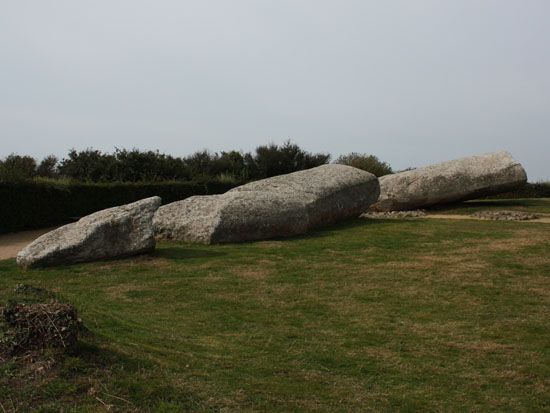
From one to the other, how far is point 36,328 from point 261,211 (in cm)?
938

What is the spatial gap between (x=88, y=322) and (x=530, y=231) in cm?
1071

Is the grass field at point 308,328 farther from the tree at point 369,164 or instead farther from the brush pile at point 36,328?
the tree at point 369,164

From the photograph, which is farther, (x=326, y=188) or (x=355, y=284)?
(x=326, y=188)

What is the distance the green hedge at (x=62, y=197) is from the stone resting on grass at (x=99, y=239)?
684cm

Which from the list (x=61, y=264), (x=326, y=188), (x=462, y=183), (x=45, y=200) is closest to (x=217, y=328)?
(x=61, y=264)

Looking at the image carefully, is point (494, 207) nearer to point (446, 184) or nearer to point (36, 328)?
point (446, 184)

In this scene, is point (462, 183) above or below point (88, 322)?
above

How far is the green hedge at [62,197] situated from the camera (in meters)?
17.9

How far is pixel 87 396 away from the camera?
434 cm

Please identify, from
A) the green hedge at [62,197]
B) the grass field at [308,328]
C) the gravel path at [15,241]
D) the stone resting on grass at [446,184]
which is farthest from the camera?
the stone resting on grass at [446,184]

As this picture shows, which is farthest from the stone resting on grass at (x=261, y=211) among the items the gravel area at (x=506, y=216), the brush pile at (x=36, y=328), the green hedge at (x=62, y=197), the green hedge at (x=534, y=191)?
the green hedge at (x=534, y=191)

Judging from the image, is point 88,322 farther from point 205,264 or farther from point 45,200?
point 45,200

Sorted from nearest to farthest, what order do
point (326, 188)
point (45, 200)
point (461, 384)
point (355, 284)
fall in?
point (461, 384) < point (355, 284) < point (326, 188) < point (45, 200)

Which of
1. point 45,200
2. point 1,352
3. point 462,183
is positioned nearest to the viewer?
point 1,352
